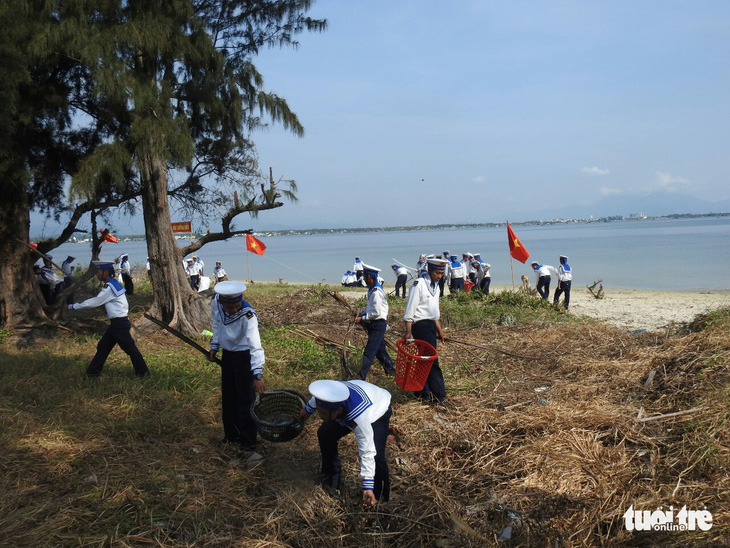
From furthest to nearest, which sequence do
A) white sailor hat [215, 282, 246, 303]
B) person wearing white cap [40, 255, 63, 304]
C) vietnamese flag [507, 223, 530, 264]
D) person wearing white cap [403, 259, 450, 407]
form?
vietnamese flag [507, 223, 530, 264] < person wearing white cap [40, 255, 63, 304] < person wearing white cap [403, 259, 450, 407] < white sailor hat [215, 282, 246, 303]

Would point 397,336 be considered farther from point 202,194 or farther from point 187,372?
point 202,194

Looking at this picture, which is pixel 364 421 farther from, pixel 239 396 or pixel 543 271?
pixel 543 271

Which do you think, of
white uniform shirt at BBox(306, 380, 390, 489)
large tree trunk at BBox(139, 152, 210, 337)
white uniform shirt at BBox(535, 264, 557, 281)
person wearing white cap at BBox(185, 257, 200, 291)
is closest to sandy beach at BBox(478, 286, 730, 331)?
white uniform shirt at BBox(535, 264, 557, 281)

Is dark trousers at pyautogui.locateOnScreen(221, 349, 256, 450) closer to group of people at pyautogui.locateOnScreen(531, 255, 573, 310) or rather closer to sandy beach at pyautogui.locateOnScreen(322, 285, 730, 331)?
sandy beach at pyautogui.locateOnScreen(322, 285, 730, 331)

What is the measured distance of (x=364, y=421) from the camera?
3629 mm

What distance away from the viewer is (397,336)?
10.1 meters

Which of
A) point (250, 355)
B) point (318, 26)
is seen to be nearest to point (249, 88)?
point (318, 26)

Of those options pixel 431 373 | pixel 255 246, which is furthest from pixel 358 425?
pixel 255 246

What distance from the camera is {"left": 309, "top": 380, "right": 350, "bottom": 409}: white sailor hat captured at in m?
3.50

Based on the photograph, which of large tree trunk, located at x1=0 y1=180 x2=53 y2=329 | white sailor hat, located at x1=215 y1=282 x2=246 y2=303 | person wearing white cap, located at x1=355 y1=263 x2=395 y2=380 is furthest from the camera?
large tree trunk, located at x1=0 y1=180 x2=53 y2=329

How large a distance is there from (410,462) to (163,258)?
24.3 feet

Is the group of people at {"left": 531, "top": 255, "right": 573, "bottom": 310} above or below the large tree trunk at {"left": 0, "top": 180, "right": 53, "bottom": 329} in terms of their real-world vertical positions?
below

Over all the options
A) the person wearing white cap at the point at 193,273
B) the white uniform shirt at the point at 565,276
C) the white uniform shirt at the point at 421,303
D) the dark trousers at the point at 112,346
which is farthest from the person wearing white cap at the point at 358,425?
the person wearing white cap at the point at 193,273

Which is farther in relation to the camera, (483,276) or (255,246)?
(255,246)
